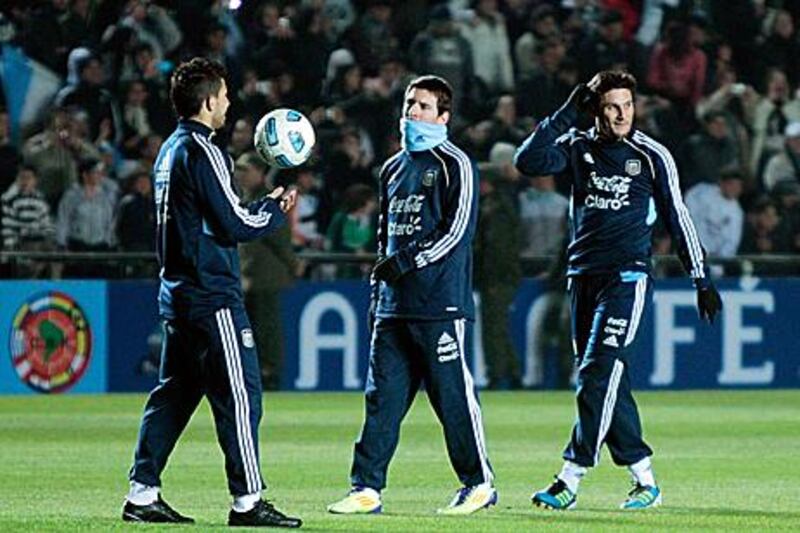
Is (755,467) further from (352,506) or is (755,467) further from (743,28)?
(743,28)

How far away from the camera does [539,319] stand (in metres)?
24.3

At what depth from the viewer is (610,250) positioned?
40.3 feet

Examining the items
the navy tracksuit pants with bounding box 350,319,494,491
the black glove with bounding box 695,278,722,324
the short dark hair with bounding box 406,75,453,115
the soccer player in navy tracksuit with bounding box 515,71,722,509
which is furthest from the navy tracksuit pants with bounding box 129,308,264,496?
the black glove with bounding box 695,278,722,324

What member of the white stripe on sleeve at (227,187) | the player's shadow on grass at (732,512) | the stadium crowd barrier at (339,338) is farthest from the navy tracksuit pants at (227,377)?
the stadium crowd barrier at (339,338)

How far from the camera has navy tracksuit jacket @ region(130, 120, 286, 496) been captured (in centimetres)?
1081

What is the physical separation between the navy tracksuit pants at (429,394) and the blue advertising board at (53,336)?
11.2m

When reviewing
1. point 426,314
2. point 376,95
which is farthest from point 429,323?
point 376,95

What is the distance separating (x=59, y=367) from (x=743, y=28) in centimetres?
980

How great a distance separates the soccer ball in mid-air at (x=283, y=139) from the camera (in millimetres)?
11383

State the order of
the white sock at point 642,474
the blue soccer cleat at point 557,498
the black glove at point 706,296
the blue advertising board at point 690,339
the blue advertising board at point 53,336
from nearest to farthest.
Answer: the blue soccer cleat at point 557,498 → the white sock at point 642,474 → the black glove at point 706,296 → the blue advertising board at point 53,336 → the blue advertising board at point 690,339

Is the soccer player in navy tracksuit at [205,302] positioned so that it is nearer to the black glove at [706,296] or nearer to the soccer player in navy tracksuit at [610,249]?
the soccer player in navy tracksuit at [610,249]

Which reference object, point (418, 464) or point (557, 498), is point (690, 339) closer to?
point (418, 464)

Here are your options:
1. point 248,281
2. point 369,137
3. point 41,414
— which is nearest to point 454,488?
point 41,414

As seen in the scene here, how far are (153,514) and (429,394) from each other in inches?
64.9
